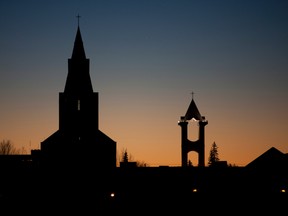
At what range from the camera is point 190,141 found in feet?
306

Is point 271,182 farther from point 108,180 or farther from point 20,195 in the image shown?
point 20,195

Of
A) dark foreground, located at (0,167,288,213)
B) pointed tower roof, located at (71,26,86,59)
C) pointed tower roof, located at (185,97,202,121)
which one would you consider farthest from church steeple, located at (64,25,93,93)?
pointed tower roof, located at (185,97,202,121)

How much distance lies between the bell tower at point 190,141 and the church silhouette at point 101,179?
35.3 feet

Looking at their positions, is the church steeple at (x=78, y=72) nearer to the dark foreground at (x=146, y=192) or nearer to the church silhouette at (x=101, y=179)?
the church silhouette at (x=101, y=179)

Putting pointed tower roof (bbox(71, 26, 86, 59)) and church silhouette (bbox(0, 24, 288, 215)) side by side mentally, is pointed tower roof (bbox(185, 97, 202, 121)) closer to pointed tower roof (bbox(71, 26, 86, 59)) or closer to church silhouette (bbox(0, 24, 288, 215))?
church silhouette (bbox(0, 24, 288, 215))

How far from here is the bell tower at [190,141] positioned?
306ft

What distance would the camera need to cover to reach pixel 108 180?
74750 mm

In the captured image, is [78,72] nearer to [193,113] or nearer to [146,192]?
[146,192]

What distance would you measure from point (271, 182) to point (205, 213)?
381 inches

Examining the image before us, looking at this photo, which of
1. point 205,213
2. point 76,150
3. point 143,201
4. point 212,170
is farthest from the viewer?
point 76,150

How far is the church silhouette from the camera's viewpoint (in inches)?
2726

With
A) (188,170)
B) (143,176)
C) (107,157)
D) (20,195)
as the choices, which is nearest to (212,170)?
(188,170)

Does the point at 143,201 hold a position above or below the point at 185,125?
below

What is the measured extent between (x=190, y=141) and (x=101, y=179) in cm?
2037
